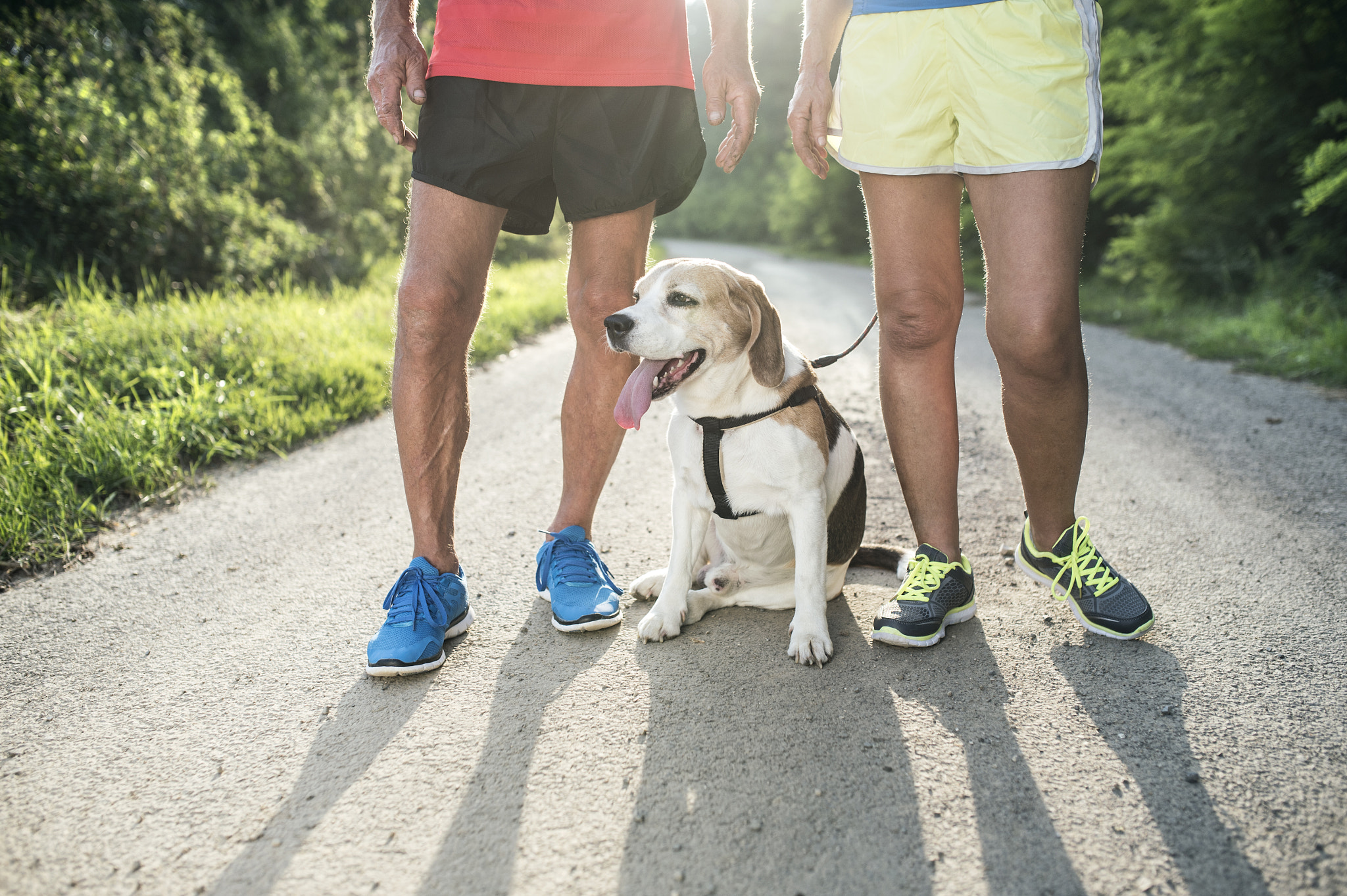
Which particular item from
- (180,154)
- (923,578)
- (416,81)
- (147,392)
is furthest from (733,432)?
(180,154)

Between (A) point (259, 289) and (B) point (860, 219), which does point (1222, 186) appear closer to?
(A) point (259, 289)

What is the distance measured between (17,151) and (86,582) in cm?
527

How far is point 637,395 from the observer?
2.36m

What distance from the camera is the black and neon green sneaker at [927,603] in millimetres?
2266

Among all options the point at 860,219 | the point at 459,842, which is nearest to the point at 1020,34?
the point at 459,842

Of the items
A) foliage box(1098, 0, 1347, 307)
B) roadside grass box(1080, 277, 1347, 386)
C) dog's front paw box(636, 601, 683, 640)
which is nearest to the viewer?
dog's front paw box(636, 601, 683, 640)

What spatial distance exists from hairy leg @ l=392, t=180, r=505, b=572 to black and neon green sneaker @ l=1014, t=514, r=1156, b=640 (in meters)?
1.95

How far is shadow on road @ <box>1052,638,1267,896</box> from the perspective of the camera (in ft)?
4.72

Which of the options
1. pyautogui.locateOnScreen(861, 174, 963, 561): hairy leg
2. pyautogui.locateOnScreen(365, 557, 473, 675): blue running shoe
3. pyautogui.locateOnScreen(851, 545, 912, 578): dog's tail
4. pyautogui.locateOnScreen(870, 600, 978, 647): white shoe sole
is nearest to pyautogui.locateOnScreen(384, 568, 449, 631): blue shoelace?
pyautogui.locateOnScreen(365, 557, 473, 675): blue running shoe

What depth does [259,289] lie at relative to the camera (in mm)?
7609

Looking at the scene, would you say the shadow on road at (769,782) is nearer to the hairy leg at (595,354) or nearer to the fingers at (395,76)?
the hairy leg at (595,354)

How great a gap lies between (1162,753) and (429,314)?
2.29 m

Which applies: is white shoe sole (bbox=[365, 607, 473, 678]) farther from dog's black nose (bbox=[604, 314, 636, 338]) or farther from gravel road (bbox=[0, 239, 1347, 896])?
dog's black nose (bbox=[604, 314, 636, 338])

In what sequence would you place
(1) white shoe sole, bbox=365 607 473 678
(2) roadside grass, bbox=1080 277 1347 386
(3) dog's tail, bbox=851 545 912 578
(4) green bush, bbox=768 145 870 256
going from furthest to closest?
(4) green bush, bbox=768 145 870 256 < (2) roadside grass, bbox=1080 277 1347 386 < (3) dog's tail, bbox=851 545 912 578 < (1) white shoe sole, bbox=365 607 473 678
